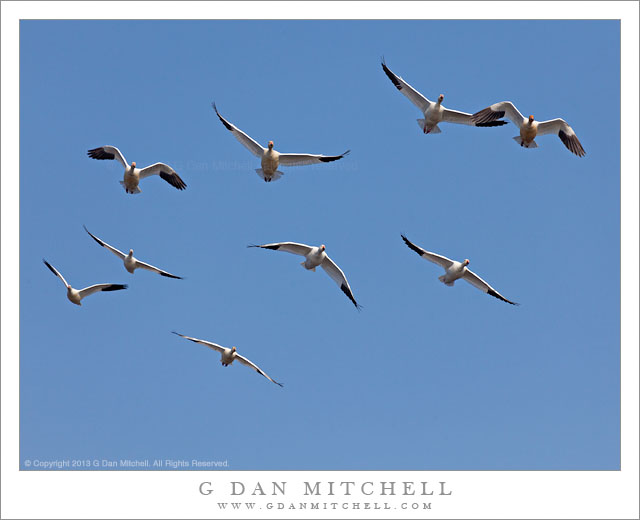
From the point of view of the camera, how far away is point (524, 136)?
2683 cm

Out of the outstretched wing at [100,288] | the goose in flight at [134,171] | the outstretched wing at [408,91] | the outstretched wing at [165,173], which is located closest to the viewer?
the outstretched wing at [408,91]

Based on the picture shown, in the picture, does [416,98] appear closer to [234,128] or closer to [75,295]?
[234,128]

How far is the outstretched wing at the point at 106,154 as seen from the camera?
28734 mm

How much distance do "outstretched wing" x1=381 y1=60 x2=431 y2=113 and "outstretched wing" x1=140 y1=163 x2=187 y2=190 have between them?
6870mm

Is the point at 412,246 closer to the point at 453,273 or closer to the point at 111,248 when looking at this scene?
the point at 453,273

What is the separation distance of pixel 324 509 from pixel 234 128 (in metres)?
10.2

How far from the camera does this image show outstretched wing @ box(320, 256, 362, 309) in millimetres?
27383

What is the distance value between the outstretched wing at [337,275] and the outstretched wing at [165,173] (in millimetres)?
5141

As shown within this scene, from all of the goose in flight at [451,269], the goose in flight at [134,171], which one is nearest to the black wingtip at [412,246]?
the goose in flight at [451,269]

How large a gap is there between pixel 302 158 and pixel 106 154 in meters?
6.24

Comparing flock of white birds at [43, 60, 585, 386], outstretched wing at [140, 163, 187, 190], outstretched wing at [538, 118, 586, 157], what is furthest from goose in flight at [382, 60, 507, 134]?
outstretched wing at [140, 163, 187, 190]

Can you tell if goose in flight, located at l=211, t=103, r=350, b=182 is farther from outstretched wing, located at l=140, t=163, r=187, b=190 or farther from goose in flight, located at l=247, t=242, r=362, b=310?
outstretched wing, located at l=140, t=163, r=187, b=190

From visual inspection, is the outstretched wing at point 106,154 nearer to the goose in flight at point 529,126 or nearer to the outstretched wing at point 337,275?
the outstretched wing at point 337,275

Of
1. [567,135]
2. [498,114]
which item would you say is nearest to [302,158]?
[498,114]
